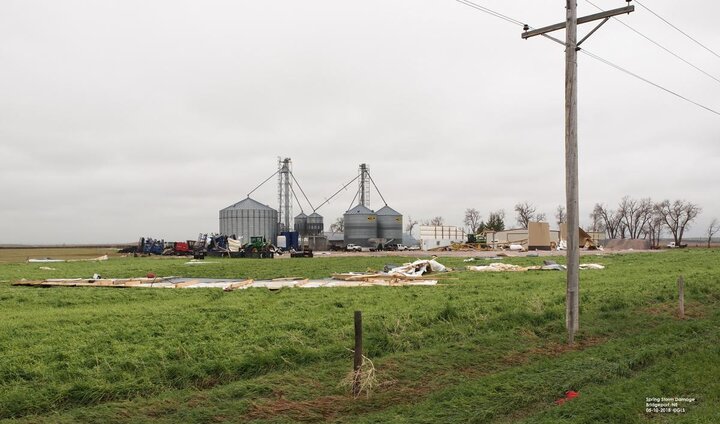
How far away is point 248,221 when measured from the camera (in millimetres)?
82938

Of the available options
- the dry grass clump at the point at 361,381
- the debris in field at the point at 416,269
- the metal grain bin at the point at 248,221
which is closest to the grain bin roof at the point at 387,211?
the metal grain bin at the point at 248,221

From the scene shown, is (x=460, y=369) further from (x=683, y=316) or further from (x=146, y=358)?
(x=683, y=316)

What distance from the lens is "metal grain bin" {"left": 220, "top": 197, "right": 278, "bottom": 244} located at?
8281 cm

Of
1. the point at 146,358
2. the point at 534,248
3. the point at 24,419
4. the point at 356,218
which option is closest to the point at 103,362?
the point at 146,358

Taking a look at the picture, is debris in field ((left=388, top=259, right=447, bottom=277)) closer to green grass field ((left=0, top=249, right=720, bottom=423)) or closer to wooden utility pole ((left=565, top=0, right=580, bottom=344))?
green grass field ((left=0, top=249, right=720, bottom=423))

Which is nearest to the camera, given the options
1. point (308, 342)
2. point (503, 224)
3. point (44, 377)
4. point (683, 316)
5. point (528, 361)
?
point (44, 377)

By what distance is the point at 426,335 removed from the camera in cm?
1143

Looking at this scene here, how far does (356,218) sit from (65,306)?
240ft

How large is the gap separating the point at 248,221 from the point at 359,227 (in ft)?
57.6

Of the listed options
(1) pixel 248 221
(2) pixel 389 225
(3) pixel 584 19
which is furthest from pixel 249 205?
(3) pixel 584 19

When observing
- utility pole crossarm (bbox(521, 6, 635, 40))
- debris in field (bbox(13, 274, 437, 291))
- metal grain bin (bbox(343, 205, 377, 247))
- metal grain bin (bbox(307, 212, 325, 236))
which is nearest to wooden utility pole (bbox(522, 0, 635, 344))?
utility pole crossarm (bbox(521, 6, 635, 40))

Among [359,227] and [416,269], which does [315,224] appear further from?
[416,269]

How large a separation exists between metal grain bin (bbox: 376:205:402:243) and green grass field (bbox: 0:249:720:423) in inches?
2948

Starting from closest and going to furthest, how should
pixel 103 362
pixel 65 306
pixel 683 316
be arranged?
pixel 103 362 < pixel 683 316 < pixel 65 306
